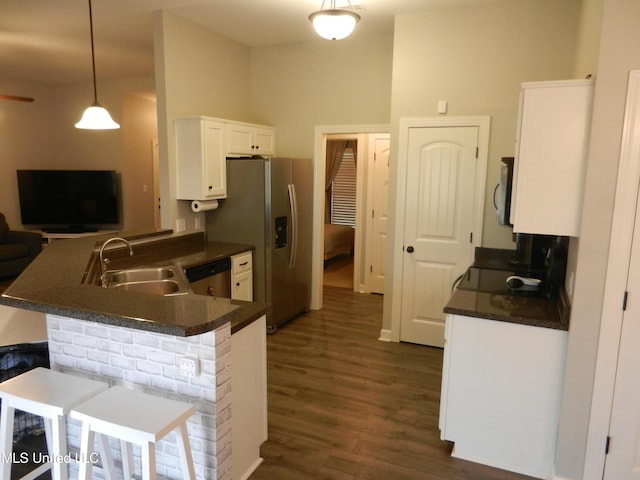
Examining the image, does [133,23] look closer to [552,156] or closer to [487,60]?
[487,60]

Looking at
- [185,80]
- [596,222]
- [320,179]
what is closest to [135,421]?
[596,222]

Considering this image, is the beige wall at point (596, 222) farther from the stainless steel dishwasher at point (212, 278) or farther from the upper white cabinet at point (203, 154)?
the upper white cabinet at point (203, 154)

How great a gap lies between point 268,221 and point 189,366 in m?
2.54

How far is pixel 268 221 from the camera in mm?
4297

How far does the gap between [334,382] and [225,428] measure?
157cm

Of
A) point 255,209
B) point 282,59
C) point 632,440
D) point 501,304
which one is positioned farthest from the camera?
point 282,59

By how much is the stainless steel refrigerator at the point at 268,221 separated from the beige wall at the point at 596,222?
109 inches

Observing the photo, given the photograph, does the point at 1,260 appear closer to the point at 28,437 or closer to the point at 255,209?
the point at 255,209

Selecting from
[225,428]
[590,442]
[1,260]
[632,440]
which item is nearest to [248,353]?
[225,428]

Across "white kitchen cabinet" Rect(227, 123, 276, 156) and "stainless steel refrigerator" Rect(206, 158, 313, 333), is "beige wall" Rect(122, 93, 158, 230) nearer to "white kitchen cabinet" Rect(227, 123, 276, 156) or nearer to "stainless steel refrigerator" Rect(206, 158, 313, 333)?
"white kitchen cabinet" Rect(227, 123, 276, 156)

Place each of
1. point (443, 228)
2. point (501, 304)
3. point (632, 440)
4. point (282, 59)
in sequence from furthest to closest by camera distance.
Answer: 1. point (282, 59)
2. point (443, 228)
3. point (501, 304)
4. point (632, 440)

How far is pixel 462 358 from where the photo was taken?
2451 mm

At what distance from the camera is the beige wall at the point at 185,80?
12.8 feet

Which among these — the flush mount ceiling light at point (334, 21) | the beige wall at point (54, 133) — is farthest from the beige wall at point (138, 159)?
the flush mount ceiling light at point (334, 21)
